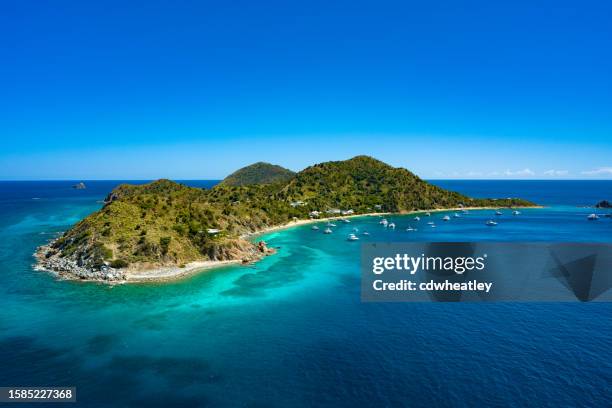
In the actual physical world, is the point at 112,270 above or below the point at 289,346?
above

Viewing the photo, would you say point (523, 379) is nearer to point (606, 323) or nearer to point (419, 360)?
point (419, 360)

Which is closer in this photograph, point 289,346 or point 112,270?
point 289,346

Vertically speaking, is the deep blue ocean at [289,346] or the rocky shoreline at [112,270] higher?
the rocky shoreline at [112,270]

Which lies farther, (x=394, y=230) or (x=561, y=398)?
(x=394, y=230)

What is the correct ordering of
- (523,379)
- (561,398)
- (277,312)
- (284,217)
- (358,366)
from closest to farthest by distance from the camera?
(561,398)
(523,379)
(358,366)
(277,312)
(284,217)

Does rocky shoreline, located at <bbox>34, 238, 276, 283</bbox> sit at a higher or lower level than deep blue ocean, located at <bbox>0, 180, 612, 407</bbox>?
higher

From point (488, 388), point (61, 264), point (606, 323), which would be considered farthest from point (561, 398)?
point (61, 264)

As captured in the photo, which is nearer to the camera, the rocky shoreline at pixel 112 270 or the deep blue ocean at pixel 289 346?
the deep blue ocean at pixel 289 346

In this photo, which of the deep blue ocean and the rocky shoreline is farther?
the rocky shoreline
